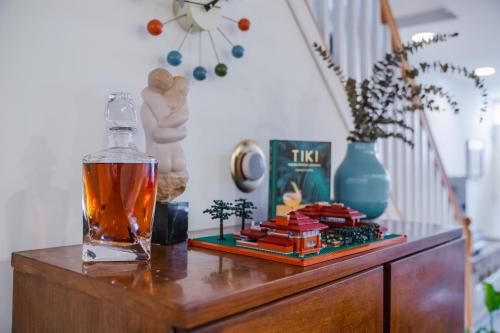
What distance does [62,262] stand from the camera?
0.68 metres

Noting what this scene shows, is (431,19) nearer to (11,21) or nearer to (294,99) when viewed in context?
(294,99)

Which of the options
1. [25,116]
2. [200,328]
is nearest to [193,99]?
[25,116]

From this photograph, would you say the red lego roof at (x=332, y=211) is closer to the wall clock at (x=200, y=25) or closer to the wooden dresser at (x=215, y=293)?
the wooden dresser at (x=215, y=293)

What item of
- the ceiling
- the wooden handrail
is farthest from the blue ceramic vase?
the ceiling

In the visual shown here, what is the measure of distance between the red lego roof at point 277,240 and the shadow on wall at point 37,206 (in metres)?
0.42

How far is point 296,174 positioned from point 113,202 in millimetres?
664

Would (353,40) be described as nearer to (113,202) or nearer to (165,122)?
(165,122)

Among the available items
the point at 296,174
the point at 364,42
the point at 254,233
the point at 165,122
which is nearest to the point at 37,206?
the point at 165,122

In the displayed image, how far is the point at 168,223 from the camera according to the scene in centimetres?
86

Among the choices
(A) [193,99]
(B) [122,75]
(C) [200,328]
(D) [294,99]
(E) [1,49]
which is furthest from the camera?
(D) [294,99]

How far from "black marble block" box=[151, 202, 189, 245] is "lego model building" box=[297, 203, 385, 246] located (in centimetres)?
29

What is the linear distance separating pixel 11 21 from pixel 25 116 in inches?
6.9

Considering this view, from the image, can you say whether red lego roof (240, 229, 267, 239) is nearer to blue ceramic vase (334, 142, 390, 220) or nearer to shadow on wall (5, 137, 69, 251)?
shadow on wall (5, 137, 69, 251)

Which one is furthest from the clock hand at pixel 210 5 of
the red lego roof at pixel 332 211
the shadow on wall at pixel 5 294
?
the shadow on wall at pixel 5 294
